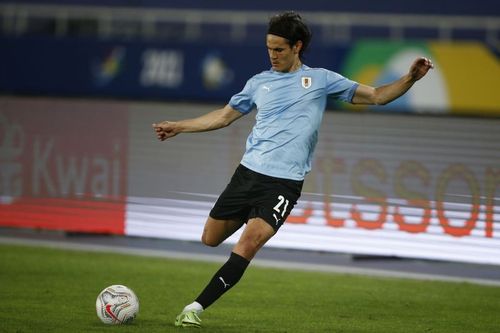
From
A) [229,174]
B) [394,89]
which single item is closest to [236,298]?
[394,89]

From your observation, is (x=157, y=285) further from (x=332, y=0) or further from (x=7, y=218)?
(x=332, y=0)

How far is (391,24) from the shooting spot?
2238cm

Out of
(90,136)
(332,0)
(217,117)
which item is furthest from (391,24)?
(217,117)

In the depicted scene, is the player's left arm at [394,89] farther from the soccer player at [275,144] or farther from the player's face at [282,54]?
the player's face at [282,54]

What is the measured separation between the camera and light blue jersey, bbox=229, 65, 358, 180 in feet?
Answer: 26.7

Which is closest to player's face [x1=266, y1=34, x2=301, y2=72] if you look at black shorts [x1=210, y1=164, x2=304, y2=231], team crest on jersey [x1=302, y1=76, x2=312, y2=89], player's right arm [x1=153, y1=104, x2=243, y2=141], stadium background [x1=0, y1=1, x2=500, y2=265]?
team crest on jersey [x1=302, y1=76, x2=312, y2=89]

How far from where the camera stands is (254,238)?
26.2 feet

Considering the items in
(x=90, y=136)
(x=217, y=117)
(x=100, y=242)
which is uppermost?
(x=217, y=117)

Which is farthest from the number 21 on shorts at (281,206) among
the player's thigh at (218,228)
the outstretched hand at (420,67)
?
Answer: the outstretched hand at (420,67)

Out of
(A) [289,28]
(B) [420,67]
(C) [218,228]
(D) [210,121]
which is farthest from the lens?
(D) [210,121]

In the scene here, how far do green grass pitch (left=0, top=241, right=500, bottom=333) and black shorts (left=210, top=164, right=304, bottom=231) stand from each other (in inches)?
32.1

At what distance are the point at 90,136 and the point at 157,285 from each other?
3.83 metres

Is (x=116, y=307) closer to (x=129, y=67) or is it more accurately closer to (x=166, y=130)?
(x=166, y=130)

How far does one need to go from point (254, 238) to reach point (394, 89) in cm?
141
